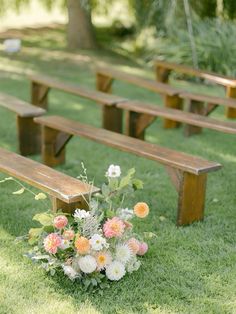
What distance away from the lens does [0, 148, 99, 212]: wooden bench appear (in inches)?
145

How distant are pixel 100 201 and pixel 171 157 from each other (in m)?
0.87

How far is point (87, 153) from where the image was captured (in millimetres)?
6094

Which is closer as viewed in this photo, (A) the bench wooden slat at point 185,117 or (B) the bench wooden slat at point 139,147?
(B) the bench wooden slat at point 139,147

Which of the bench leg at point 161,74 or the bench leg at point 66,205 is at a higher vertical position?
the bench leg at point 66,205

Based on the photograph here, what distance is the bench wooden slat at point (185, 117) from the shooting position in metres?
5.35

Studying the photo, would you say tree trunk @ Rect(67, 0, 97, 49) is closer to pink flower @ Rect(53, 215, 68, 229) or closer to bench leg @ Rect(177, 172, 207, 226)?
bench leg @ Rect(177, 172, 207, 226)

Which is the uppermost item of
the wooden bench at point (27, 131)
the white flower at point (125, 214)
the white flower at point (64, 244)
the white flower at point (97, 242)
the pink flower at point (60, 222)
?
the pink flower at point (60, 222)

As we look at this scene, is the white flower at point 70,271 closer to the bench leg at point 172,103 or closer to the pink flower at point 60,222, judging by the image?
the pink flower at point 60,222

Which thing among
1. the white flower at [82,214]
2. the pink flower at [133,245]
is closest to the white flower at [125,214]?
the pink flower at [133,245]

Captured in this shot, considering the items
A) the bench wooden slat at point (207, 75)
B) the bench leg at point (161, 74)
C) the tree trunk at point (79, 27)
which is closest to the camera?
the bench wooden slat at point (207, 75)

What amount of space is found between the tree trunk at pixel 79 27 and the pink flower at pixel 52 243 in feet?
26.7

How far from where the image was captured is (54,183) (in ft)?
12.7

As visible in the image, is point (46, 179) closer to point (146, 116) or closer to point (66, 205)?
point (66, 205)

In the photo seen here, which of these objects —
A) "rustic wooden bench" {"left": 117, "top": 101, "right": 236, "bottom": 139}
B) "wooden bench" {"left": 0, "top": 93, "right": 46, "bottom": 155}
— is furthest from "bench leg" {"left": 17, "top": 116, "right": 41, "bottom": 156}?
"rustic wooden bench" {"left": 117, "top": 101, "right": 236, "bottom": 139}
